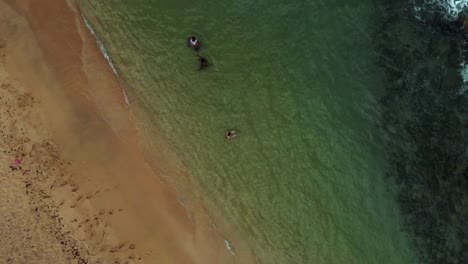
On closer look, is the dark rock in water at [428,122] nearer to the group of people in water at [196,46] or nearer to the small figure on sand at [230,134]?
the small figure on sand at [230,134]

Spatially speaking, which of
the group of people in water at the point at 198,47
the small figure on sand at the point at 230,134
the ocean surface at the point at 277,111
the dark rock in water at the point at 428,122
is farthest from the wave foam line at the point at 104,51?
the dark rock in water at the point at 428,122

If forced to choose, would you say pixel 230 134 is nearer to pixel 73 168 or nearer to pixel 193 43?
pixel 193 43

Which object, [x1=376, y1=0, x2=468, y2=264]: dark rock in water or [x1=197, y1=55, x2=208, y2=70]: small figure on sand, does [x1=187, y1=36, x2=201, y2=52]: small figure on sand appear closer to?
[x1=197, y1=55, x2=208, y2=70]: small figure on sand

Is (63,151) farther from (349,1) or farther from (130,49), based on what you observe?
(349,1)

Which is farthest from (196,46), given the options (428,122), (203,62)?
(428,122)

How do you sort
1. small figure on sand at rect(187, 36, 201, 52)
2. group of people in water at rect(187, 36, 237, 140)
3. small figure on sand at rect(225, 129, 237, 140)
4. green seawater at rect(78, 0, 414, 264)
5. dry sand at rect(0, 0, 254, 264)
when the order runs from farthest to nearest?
small figure on sand at rect(187, 36, 201, 52) → group of people in water at rect(187, 36, 237, 140) → small figure on sand at rect(225, 129, 237, 140) → green seawater at rect(78, 0, 414, 264) → dry sand at rect(0, 0, 254, 264)

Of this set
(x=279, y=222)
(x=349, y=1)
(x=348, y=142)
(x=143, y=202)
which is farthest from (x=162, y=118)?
(x=349, y=1)

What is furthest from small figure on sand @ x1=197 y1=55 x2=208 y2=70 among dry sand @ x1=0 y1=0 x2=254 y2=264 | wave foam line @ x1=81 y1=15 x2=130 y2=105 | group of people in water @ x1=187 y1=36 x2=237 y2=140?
dry sand @ x1=0 y1=0 x2=254 y2=264

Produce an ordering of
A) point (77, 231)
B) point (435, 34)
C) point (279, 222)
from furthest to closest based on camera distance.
Result: point (435, 34), point (279, 222), point (77, 231)
